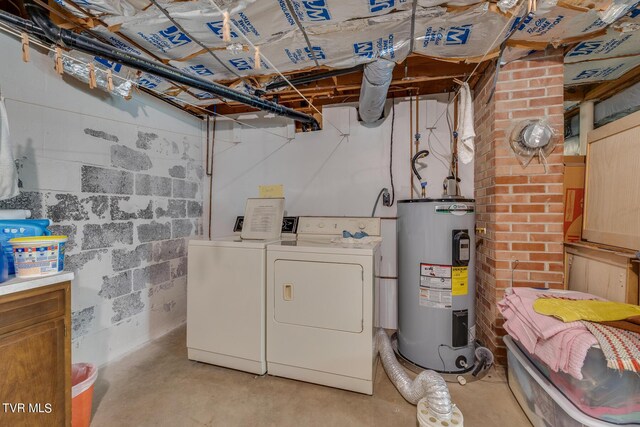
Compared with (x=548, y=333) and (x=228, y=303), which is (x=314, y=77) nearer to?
(x=228, y=303)

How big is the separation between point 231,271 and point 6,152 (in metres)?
1.35

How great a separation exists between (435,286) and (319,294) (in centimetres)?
84

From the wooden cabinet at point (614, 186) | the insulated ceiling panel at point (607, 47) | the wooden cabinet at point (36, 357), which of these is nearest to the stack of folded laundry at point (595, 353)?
the wooden cabinet at point (614, 186)

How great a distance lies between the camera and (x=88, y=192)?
202cm

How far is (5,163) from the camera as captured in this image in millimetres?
1328

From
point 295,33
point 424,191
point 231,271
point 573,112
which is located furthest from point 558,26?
point 231,271

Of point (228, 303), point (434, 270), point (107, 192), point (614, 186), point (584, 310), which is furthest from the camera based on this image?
point (107, 192)

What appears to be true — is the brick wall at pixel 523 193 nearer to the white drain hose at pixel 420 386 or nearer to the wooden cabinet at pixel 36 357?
the white drain hose at pixel 420 386

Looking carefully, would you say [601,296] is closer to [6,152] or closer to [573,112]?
[573,112]

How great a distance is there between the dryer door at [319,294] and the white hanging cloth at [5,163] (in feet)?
4.78

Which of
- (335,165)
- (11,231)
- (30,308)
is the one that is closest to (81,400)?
(30,308)

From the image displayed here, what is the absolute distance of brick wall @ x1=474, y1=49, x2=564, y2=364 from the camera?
1857mm

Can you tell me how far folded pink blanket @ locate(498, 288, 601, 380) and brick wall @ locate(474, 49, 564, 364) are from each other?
1.08ft

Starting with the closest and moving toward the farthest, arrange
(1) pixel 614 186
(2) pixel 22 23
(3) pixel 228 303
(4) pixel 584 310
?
(4) pixel 584 310
(2) pixel 22 23
(1) pixel 614 186
(3) pixel 228 303
